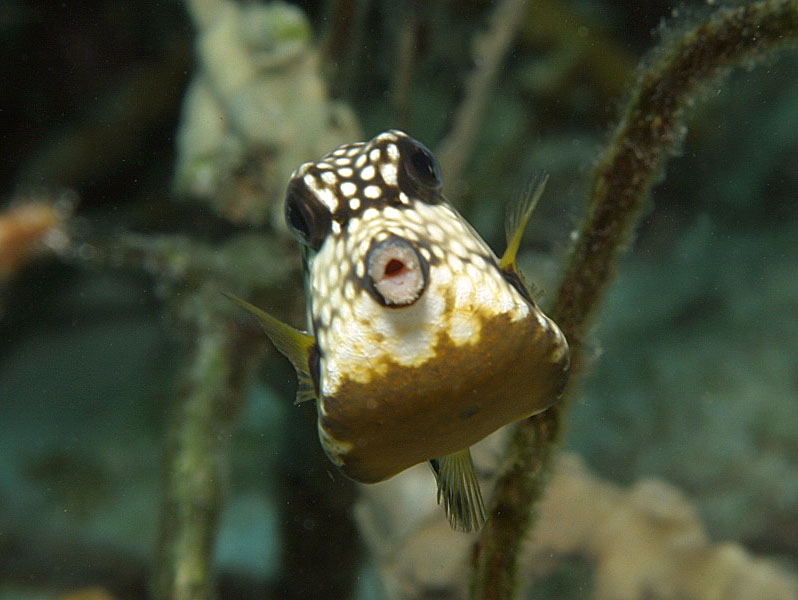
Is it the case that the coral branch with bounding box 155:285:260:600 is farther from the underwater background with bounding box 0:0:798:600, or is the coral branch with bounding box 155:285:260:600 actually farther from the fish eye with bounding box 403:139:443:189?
the fish eye with bounding box 403:139:443:189

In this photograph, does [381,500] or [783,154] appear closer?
[381,500]

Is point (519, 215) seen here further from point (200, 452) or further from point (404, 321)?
point (200, 452)

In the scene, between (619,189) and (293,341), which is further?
(619,189)

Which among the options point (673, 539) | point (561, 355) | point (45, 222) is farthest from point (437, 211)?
point (45, 222)

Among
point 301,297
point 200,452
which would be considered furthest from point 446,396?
point 200,452

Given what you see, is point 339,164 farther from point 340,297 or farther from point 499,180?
point 499,180

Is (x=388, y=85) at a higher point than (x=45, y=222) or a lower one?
higher

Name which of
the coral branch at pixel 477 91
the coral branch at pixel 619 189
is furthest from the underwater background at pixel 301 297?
the coral branch at pixel 619 189
